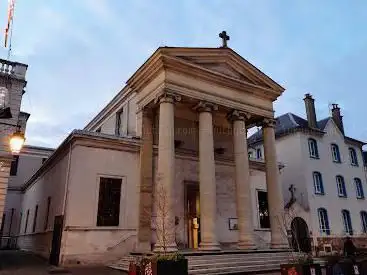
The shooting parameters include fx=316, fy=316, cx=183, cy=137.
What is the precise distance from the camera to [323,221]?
25.5 meters

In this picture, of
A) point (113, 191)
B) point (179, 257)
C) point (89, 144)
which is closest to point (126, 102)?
point (89, 144)

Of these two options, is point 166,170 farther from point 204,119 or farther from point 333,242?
point 333,242

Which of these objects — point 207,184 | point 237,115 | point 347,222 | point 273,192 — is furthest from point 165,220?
point 347,222

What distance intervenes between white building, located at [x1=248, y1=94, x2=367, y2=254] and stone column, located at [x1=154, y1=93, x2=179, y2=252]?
14.8 metres

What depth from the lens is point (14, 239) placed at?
29.8 metres

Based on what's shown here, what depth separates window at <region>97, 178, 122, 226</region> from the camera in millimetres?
14914

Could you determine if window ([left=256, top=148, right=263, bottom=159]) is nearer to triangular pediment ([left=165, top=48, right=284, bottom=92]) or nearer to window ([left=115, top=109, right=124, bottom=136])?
triangular pediment ([left=165, top=48, right=284, bottom=92])

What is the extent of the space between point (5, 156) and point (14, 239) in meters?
21.5

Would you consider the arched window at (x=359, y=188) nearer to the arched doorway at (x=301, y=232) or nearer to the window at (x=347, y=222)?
the window at (x=347, y=222)

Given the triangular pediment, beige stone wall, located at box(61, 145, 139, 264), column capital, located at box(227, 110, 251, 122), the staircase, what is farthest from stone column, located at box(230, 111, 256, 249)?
beige stone wall, located at box(61, 145, 139, 264)

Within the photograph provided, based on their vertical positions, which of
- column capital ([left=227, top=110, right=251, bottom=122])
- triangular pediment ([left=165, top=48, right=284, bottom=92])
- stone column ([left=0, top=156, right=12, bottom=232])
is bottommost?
stone column ([left=0, top=156, right=12, bottom=232])

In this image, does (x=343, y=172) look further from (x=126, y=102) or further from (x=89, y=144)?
(x=89, y=144)

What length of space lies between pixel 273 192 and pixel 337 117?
17.9m

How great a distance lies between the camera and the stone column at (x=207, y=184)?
1357cm
